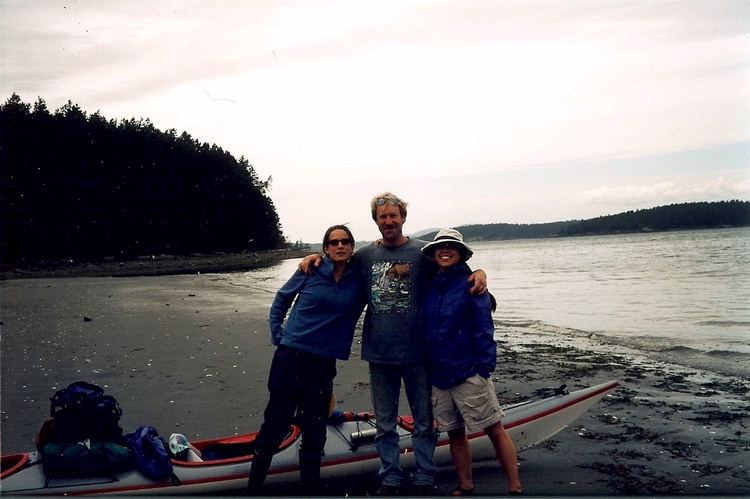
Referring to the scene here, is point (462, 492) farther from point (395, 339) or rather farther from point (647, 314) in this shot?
point (647, 314)

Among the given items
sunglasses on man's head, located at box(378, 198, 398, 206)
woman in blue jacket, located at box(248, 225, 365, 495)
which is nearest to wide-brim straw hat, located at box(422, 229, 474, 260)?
sunglasses on man's head, located at box(378, 198, 398, 206)

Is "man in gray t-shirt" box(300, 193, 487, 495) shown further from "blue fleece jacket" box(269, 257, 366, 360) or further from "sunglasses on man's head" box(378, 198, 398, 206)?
"blue fleece jacket" box(269, 257, 366, 360)

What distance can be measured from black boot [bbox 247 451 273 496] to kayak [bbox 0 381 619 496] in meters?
0.14

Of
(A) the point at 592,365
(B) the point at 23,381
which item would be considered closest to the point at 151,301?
(B) the point at 23,381

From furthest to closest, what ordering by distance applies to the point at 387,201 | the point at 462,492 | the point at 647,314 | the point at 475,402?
the point at 647,314 < the point at 387,201 < the point at 462,492 < the point at 475,402

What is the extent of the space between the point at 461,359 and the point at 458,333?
0.16 m

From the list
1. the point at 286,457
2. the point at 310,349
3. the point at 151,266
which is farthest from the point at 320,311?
the point at 151,266

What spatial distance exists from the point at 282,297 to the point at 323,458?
1.22 metres

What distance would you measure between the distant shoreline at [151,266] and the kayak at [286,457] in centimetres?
2596

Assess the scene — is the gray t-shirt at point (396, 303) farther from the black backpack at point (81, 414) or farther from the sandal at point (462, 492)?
the black backpack at point (81, 414)

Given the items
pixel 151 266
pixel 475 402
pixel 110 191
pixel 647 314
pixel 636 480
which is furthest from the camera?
pixel 110 191

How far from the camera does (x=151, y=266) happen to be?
1614 inches

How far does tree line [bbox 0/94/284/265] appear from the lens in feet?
125

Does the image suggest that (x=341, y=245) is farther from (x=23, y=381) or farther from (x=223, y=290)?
(x=223, y=290)
